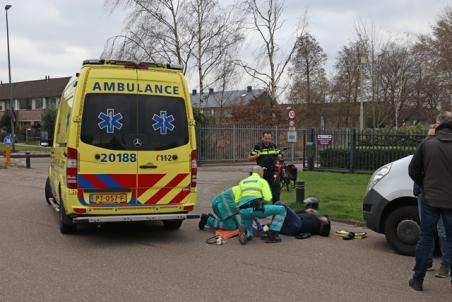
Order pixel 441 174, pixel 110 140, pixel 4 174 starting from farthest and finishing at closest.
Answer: pixel 4 174 → pixel 110 140 → pixel 441 174

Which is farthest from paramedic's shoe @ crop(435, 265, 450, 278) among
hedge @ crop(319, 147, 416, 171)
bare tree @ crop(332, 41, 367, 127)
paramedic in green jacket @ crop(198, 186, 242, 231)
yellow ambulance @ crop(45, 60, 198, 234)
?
bare tree @ crop(332, 41, 367, 127)

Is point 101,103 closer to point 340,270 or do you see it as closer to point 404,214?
point 340,270

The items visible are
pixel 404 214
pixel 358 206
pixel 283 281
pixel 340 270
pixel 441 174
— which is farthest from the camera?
pixel 358 206

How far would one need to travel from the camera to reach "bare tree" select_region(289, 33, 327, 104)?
1699 inches

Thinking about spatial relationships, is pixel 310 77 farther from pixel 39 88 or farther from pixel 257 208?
pixel 39 88

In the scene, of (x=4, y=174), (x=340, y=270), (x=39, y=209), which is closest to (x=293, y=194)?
(x=39, y=209)

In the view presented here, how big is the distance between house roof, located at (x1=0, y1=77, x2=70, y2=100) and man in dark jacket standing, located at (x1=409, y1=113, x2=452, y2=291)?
6419 centimetres

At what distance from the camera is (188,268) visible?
19.4ft

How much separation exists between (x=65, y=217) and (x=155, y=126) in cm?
198

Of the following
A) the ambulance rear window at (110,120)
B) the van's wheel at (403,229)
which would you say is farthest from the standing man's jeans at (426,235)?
the ambulance rear window at (110,120)

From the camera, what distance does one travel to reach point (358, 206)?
10.3 meters

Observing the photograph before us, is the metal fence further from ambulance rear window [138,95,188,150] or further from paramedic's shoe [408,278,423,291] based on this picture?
paramedic's shoe [408,278,423,291]

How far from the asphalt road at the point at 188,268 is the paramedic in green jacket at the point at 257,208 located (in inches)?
9.9

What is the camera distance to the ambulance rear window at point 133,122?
715 centimetres
